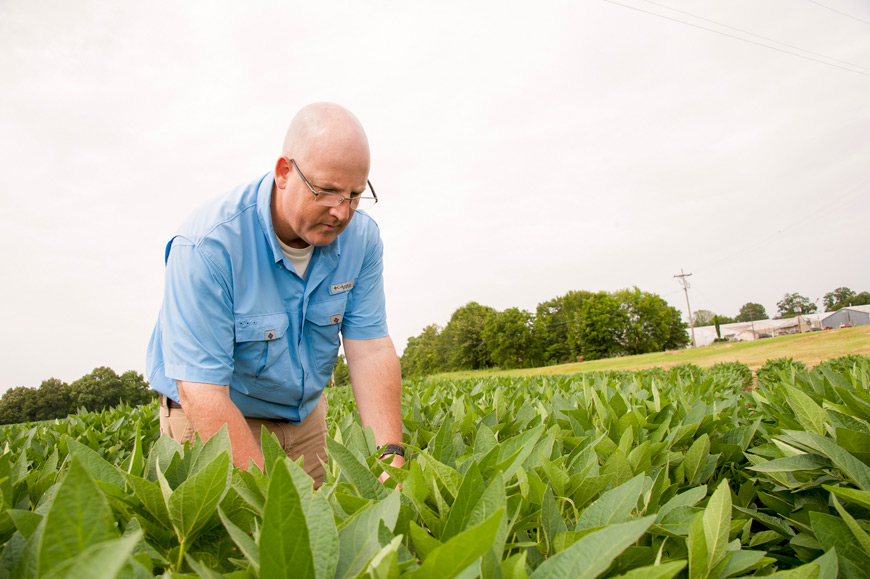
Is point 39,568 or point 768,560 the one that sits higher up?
point 39,568

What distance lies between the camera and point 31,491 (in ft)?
4.37

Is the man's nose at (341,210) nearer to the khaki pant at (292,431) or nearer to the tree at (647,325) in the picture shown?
the khaki pant at (292,431)

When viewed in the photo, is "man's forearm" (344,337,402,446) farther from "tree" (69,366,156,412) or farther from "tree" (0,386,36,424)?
"tree" (0,386,36,424)

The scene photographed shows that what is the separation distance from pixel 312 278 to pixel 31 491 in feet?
6.06

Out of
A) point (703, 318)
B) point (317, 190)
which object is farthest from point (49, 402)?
point (703, 318)

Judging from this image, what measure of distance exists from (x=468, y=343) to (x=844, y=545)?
74299 millimetres

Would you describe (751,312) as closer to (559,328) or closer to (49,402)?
(559,328)

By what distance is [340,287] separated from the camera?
316cm

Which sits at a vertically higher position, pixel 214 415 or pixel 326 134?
pixel 326 134

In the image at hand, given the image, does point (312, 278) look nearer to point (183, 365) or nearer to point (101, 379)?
point (183, 365)

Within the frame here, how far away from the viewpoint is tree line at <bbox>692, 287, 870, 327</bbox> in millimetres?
114812

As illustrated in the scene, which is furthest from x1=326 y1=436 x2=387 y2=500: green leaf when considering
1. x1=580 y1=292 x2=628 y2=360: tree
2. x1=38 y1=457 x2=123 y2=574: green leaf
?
x1=580 y1=292 x2=628 y2=360: tree

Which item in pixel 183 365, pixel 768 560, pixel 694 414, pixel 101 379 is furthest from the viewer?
pixel 101 379

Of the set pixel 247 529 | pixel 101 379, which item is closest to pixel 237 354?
pixel 247 529
